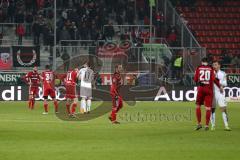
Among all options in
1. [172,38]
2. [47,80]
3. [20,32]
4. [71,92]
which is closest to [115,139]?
[71,92]

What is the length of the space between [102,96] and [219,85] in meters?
21.2

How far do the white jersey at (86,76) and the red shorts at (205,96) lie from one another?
10214mm

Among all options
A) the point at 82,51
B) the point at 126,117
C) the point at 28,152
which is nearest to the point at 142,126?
the point at 126,117

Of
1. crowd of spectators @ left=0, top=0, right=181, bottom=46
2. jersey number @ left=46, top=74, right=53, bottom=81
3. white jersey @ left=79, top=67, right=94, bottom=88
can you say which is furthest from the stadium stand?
jersey number @ left=46, top=74, right=53, bottom=81

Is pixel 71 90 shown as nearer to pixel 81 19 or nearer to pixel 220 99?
pixel 220 99

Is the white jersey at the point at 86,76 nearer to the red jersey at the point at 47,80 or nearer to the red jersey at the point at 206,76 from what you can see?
the red jersey at the point at 47,80

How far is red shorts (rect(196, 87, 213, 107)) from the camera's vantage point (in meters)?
25.3

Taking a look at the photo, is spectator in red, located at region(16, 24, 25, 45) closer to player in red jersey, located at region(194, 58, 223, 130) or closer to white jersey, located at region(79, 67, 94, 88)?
white jersey, located at region(79, 67, 94, 88)

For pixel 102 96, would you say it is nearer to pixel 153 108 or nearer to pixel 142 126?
pixel 153 108

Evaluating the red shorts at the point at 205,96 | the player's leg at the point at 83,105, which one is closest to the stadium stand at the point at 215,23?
the player's leg at the point at 83,105

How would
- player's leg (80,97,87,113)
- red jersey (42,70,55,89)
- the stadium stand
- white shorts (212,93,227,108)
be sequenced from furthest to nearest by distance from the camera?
the stadium stand, red jersey (42,70,55,89), player's leg (80,97,87,113), white shorts (212,93,227,108)

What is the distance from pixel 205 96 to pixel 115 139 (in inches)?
198

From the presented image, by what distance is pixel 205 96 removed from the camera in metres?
25.5

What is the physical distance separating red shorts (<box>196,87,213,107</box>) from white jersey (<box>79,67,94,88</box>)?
1021 cm
